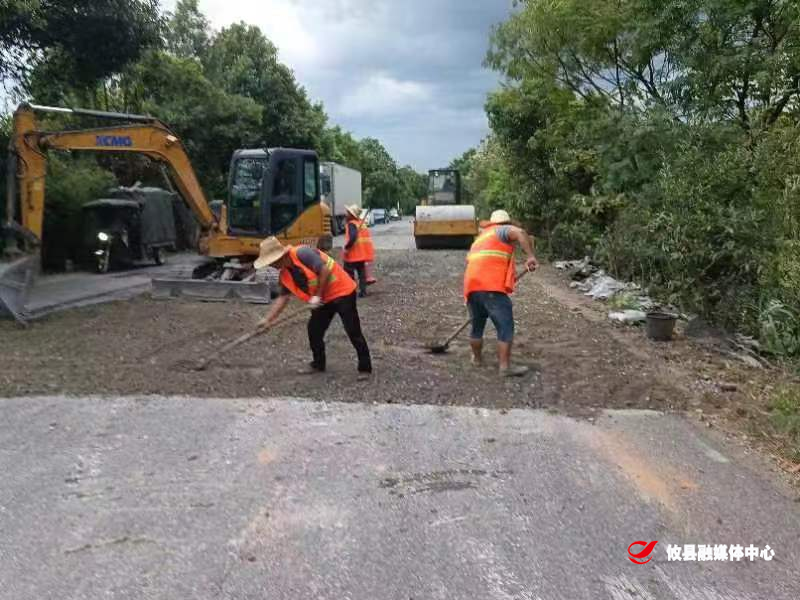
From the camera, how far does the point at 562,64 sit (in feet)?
62.1

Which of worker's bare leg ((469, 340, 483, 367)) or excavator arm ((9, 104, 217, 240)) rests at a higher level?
excavator arm ((9, 104, 217, 240))

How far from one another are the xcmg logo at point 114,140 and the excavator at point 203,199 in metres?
Answer: 0.02

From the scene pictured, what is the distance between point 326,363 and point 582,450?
321 centimetres

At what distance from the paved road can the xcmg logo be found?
7.09 metres

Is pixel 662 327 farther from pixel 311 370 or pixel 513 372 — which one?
pixel 311 370

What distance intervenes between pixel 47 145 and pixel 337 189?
23.7 metres

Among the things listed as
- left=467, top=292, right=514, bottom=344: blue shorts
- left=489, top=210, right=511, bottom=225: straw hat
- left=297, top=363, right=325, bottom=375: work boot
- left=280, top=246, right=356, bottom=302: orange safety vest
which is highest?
left=489, top=210, right=511, bottom=225: straw hat

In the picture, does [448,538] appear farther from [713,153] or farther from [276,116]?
[276,116]

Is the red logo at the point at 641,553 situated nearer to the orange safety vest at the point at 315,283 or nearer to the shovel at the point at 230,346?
the orange safety vest at the point at 315,283

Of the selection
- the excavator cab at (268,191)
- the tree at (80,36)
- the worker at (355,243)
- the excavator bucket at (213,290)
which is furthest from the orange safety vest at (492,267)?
the tree at (80,36)

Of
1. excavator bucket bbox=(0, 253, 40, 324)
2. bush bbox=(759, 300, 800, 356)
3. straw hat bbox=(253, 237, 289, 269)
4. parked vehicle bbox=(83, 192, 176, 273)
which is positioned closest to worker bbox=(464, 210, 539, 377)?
straw hat bbox=(253, 237, 289, 269)

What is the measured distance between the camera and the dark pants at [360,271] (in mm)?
12680

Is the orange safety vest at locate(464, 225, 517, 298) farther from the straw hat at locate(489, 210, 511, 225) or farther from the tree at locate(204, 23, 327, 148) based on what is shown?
the tree at locate(204, 23, 327, 148)

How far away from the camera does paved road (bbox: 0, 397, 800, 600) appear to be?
11.3 ft
